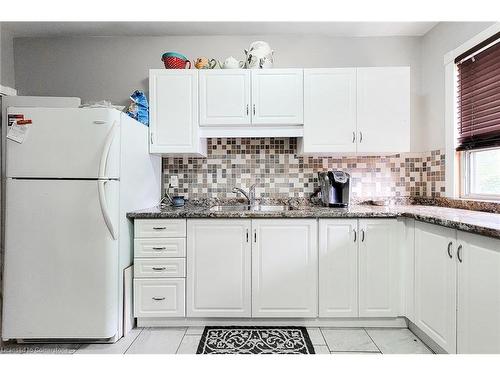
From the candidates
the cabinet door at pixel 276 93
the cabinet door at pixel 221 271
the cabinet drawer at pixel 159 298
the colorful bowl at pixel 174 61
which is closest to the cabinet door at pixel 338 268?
the cabinet door at pixel 221 271

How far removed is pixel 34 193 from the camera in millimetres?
1864

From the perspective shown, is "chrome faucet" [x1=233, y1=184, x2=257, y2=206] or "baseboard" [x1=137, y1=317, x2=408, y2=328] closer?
"baseboard" [x1=137, y1=317, x2=408, y2=328]

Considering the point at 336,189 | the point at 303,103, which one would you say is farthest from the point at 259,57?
the point at 336,189

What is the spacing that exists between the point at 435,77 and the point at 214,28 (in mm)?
2049

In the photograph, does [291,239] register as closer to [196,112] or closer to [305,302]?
[305,302]

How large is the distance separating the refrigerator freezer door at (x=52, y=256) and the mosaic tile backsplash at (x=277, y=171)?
3.12 feet

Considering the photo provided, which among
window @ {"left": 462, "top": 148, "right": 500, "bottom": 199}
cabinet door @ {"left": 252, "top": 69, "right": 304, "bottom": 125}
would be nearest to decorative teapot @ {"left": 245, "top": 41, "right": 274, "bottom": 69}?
cabinet door @ {"left": 252, "top": 69, "right": 304, "bottom": 125}

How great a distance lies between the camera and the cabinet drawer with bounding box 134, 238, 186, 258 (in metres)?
2.11

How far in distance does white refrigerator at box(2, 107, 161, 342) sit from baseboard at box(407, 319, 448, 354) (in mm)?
2096

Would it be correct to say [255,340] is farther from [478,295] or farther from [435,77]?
[435,77]

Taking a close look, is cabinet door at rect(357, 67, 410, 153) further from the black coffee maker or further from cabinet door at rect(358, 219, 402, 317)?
cabinet door at rect(358, 219, 402, 317)

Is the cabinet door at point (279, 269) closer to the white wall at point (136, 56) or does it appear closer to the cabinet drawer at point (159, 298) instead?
the cabinet drawer at point (159, 298)

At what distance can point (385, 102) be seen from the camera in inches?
93.5

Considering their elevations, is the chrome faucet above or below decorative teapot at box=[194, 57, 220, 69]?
below
